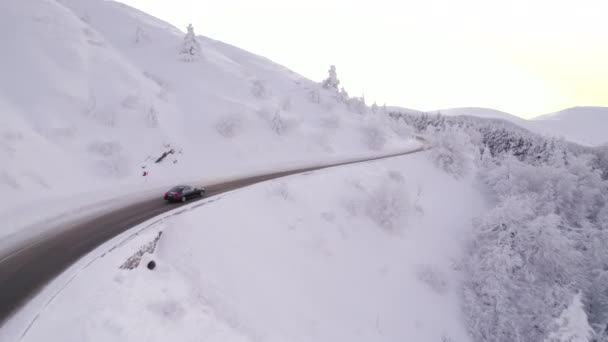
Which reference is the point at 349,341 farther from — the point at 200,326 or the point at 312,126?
the point at 312,126

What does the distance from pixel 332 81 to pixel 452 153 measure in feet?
103

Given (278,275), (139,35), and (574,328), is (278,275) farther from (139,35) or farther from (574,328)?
(139,35)

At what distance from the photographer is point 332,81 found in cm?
6950

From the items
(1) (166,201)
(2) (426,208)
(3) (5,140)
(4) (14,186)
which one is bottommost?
(2) (426,208)

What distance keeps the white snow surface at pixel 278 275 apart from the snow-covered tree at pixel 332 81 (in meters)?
39.1

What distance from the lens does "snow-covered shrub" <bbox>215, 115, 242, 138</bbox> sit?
3594 cm

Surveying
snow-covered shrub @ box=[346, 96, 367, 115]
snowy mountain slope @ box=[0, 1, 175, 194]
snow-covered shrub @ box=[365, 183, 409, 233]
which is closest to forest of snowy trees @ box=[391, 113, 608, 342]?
snow-covered shrub @ box=[365, 183, 409, 233]

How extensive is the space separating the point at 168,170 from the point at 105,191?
6.56 m

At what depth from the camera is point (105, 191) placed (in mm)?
21828

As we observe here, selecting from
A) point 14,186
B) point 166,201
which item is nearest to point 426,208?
point 166,201

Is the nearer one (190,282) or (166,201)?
(190,282)

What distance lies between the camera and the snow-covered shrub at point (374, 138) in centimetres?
5281

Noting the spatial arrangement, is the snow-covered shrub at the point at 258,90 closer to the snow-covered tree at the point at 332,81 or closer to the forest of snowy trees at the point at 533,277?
the snow-covered tree at the point at 332,81

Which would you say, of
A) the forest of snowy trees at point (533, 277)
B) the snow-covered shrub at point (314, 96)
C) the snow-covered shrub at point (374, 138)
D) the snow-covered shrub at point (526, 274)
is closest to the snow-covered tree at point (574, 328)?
the forest of snowy trees at point (533, 277)
